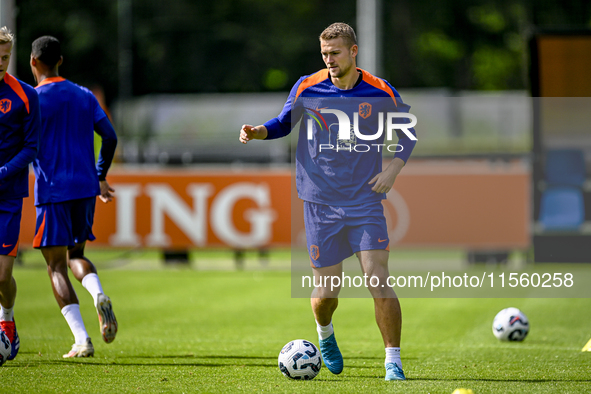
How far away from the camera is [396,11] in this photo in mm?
36219

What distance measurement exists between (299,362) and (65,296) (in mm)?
2009

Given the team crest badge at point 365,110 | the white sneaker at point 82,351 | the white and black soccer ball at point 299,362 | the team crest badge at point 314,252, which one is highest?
the team crest badge at point 365,110

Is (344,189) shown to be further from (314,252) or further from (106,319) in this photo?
(106,319)

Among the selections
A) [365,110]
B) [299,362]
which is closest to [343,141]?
[365,110]

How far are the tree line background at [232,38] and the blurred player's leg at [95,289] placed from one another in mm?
27047

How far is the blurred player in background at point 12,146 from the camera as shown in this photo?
623cm

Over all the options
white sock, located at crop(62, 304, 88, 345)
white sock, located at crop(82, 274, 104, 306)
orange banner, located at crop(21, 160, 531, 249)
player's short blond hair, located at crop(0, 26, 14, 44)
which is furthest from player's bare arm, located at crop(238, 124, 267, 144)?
orange banner, located at crop(21, 160, 531, 249)

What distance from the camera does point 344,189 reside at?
19.1 ft

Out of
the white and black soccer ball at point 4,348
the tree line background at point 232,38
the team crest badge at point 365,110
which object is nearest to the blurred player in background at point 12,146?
the white and black soccer ball at point 4,348

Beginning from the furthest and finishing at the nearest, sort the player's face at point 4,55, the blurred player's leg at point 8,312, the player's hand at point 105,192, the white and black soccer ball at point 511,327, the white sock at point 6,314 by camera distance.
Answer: the white and black soccer ball at point 511,327
the player's hand at point 105,192
the white sock at point 6,314
the blurred player's leg at point 8,312
the player's face at point 4,55

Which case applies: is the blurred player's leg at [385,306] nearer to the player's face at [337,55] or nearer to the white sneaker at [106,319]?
the player's face at [337,55]

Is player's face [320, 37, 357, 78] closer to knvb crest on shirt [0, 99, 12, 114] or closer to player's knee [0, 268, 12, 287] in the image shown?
knvb crest on shirt [0, 99, 12, 114]

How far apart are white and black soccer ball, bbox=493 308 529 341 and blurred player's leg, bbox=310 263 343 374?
2.31 metres

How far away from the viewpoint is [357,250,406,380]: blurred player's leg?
5.70 meters
